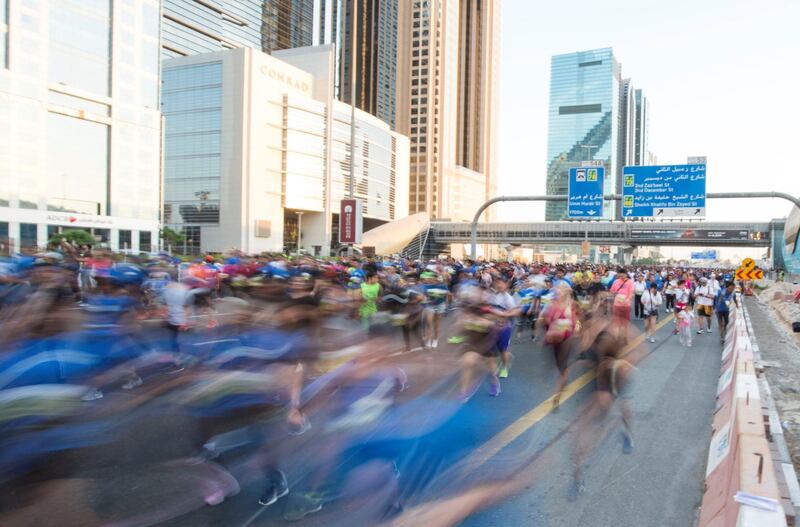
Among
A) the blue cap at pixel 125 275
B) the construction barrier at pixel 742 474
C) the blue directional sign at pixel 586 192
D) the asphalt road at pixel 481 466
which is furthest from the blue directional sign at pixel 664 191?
the blue cap at pixel 125 275

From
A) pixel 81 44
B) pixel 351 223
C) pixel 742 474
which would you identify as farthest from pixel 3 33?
pixel 742 474

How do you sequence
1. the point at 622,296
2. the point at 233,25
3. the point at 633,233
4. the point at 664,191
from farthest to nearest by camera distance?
the point at 233,25
the point at 633,233
the point at 664,191
the point at 622,296

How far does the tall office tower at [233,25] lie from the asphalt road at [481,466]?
10299 centimetres

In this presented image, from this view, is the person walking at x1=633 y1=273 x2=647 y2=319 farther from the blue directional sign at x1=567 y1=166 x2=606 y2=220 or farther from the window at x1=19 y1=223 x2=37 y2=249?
the window at x1=19 y1=223 x2=37 y2=249

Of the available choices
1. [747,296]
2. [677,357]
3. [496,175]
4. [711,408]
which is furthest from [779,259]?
[496,175]

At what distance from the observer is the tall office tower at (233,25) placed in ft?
370

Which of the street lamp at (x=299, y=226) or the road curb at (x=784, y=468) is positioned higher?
the street lamp at (x=299, y=226)

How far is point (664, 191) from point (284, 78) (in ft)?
208

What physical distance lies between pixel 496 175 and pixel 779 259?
125348mm

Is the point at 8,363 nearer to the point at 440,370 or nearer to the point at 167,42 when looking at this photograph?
the point at 440,370

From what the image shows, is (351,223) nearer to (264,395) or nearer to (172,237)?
(264,395)

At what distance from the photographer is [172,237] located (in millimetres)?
70812

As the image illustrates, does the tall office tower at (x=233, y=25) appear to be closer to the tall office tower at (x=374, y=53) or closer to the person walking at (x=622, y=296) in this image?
the tall office tower at (x=374, y=53)

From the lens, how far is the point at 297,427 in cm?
458
